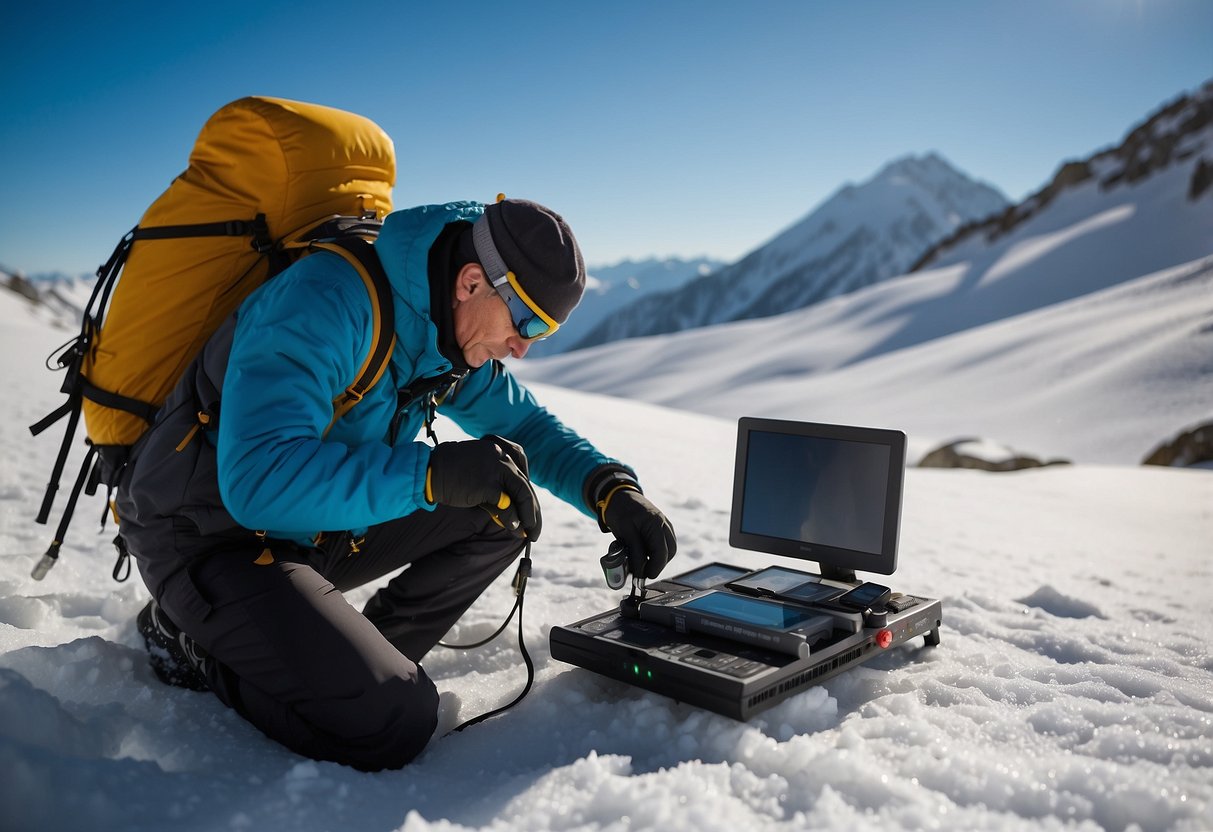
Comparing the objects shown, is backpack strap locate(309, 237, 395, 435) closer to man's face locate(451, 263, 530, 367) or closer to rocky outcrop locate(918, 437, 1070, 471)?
man's face locate(451, 263, 530, 367)

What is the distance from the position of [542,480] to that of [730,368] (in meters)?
27.2

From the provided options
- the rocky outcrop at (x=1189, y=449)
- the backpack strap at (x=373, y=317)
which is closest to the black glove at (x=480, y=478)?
the backpack strap at (x=373, y=317)

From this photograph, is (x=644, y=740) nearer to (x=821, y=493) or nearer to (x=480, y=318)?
(x=821, y=493)

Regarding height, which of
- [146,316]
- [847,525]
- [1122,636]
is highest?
[146,316]

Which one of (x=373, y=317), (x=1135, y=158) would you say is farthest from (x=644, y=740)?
(x=1135, y=158)

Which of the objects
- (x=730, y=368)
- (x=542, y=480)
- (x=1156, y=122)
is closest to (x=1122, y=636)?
(x=542, y=480)

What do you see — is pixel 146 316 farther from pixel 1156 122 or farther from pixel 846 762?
pixel 1156 122

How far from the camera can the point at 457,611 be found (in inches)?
104

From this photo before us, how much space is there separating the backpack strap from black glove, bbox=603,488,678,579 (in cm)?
85

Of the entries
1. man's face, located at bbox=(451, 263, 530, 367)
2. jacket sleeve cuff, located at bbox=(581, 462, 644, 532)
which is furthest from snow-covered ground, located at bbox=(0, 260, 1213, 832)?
man's face, located at bbox=(451, 263, 530, 367)

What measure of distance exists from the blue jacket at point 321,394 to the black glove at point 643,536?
0.69 m

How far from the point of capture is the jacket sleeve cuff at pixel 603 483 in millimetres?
2607

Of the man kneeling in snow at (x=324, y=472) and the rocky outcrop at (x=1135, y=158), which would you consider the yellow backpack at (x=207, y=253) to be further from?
the rocky outcrop at (x=1135, y=158)

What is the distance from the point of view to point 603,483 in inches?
103
